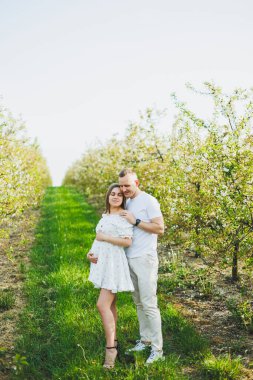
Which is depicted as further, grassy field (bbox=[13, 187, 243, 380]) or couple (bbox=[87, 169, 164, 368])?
couple (bbox=[87, 169, 164, 368])

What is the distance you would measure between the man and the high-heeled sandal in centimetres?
34

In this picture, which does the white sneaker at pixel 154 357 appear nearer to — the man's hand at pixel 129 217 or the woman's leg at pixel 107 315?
the woman's leg at pixel 107 315

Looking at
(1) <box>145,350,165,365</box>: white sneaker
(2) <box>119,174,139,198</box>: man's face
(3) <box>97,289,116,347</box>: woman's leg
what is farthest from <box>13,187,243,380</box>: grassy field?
(2) <box>119,174,139,198</box>: man's face

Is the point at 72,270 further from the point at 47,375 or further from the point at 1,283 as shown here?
the point at 47,375

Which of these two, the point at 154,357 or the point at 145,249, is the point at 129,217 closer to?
the point at 145,249

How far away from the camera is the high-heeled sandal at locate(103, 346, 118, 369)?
4441mm

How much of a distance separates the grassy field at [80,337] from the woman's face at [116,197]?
60.5 inches

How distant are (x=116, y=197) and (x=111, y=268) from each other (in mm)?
710

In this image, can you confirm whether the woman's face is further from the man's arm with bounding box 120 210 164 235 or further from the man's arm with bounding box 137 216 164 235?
the man's arm with bounding box 137 216 164 235

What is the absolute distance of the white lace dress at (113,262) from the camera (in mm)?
4508

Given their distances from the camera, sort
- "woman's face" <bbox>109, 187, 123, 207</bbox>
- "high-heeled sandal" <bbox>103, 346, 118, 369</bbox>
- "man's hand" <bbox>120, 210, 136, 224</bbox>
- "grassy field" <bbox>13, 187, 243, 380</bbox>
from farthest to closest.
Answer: "woman's face" <bbox>109, 187, 123, 207</bbox> → "man's hand" <bbox>120, 210, 136, 224</bbox> → "high-heeled sandal" <bbox>103, 346, 118, 369</bbox> → "grassy field" <bbox>13, 187, 243, 380</bbox>

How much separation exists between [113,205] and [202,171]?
226 cm

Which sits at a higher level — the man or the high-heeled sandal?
the man

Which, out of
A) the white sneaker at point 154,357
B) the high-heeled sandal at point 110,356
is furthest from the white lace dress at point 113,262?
the white sneaker at point 154,357
